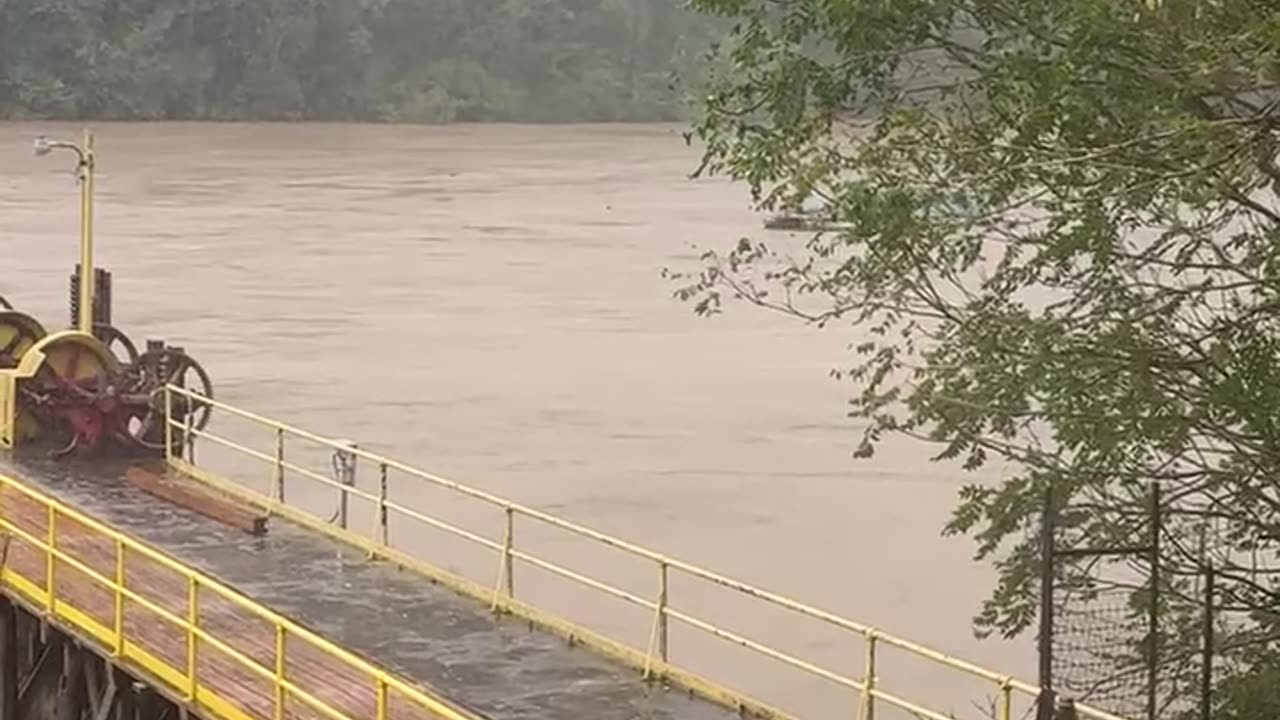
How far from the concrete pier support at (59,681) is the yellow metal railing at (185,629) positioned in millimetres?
235

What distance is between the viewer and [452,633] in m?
A: 14.1

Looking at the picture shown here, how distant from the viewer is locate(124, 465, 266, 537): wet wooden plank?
56.4 feet

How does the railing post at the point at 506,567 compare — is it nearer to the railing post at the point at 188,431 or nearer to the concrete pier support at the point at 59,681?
the concrete pier support at the point at 59,681

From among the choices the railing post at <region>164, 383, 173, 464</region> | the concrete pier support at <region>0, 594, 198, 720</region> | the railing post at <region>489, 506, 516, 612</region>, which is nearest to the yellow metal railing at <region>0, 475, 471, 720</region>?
the concrete pier support at <region>0, 594, 198, 720</region>

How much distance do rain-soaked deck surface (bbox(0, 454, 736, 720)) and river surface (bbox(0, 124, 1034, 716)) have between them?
7322mm

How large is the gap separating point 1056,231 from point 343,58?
3965 inches

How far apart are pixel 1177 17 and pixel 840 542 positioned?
16948 mm

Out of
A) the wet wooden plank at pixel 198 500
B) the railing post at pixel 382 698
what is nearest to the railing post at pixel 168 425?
the wet wooden plank at pixel 198 500

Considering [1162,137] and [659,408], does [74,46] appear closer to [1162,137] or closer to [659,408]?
[659,408]

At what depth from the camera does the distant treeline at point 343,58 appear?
105 metres

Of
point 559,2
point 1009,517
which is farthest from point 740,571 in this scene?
point 559,2

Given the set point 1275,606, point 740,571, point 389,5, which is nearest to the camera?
point 1275,606

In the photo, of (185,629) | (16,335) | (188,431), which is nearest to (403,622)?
(185,629)

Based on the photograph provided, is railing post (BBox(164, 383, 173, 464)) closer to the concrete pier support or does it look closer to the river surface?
the concrete pier support
